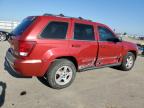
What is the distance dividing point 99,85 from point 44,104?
2.10 meters

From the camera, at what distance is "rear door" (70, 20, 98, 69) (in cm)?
589

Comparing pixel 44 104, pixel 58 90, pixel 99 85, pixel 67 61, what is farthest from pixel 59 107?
pixel 99 85

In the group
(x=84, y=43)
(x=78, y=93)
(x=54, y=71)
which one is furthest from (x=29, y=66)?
(x=84, y=43)

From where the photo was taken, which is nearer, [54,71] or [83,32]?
[54,71]

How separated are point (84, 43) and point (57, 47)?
3.31 ft

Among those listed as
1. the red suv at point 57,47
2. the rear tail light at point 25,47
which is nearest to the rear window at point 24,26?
the red suv at point 57,47

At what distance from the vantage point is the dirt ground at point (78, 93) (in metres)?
4.72

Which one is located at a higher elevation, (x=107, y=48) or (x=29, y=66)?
(x=107, y=48)

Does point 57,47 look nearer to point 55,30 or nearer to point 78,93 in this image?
point 55,30

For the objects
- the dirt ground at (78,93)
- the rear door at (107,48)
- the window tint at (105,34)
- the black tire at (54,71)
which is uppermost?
the window tint at (105,34)

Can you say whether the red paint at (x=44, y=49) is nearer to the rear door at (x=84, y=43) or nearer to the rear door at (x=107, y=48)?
the rear door at (x=84, y=43)

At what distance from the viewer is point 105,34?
23.0 ft

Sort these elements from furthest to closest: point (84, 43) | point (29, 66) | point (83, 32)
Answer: point (83, 32) → point (84, 43) → point (29, 66)

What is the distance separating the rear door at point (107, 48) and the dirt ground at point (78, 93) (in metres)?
0.60
